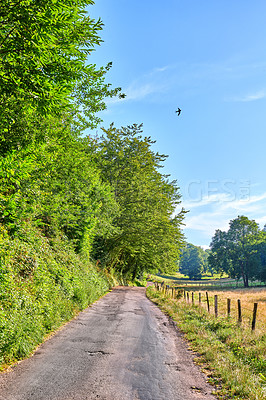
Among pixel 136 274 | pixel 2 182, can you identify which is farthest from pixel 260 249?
pixel 2 182

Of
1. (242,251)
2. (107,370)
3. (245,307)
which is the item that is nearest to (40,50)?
(107,370)

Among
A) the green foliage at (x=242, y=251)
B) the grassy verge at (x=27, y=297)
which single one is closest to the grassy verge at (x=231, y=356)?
the grassy verge at (x=27, y=297)

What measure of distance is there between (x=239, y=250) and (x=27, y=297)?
230 feet

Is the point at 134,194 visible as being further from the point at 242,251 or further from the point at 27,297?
the point at 242,251

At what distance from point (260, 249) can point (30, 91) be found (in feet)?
241

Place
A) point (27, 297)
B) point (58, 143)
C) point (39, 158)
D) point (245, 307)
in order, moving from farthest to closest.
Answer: point (245, 307)
point (58, 143)
point (39, 158)
point (27, 297)

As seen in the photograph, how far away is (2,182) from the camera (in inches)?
298

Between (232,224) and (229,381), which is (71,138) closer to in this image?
(229,381)

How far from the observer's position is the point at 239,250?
69.2 meters

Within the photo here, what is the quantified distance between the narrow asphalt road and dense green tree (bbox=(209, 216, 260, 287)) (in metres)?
64.4

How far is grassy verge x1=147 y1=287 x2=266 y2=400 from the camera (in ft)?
17.5

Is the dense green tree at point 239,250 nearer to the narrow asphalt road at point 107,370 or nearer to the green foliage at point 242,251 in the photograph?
the green foliage at point 242,251

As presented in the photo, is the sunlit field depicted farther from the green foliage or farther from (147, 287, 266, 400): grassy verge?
the green foliage

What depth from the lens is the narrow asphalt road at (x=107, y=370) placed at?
511cm
